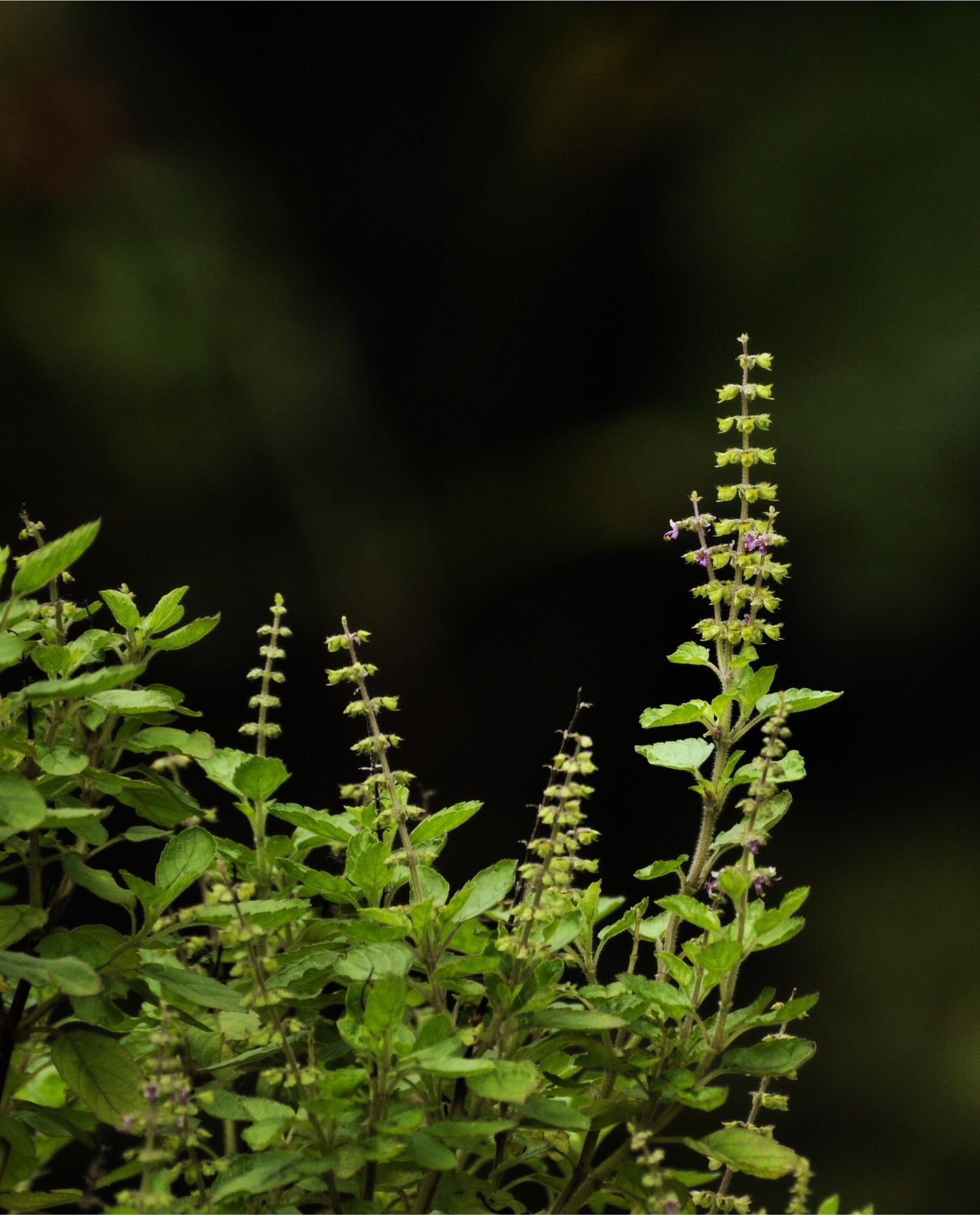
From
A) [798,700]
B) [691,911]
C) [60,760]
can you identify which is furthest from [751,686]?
[60,760]

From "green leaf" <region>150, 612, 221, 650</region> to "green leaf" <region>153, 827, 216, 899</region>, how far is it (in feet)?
0.32

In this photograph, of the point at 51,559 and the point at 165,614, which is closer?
the point at 51,559

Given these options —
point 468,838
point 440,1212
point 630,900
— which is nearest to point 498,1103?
point 440,1212

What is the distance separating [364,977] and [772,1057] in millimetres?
Answer: 205

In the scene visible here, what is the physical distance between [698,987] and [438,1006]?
0.13 meters

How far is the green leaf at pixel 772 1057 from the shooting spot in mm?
584

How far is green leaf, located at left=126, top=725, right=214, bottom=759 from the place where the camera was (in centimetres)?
61

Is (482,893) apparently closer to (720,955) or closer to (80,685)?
(720,955)

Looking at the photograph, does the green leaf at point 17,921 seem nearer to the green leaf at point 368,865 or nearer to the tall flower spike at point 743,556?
the green leaf at point 368,865

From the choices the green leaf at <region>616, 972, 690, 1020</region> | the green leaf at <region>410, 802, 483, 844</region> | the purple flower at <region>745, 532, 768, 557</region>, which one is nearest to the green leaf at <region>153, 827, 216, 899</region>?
the green leaf at <region>410, 802, 483, 844</region>

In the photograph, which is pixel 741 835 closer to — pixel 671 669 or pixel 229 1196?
pixel 229 1196

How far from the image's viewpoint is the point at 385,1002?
51 cm

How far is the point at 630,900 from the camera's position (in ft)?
5.23

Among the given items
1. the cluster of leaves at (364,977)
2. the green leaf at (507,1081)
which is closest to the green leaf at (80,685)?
the cluster of leaves at (364,977)
